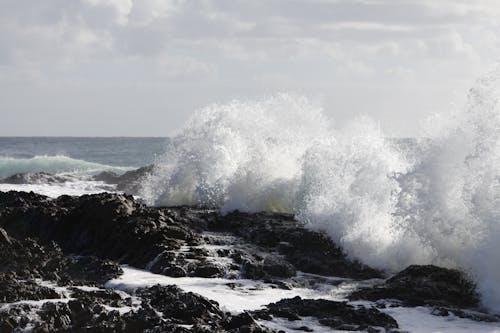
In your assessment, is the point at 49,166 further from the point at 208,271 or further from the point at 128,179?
the point at 208,271

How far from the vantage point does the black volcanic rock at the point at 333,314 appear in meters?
9.91

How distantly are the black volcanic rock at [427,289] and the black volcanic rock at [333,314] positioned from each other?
1.07 meters

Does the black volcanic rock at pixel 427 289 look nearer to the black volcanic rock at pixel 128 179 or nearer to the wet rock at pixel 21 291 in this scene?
the wet rock at pixel 21 291

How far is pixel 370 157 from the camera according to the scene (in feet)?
61.4

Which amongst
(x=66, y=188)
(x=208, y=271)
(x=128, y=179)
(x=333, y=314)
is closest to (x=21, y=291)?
(x=208, y=271)

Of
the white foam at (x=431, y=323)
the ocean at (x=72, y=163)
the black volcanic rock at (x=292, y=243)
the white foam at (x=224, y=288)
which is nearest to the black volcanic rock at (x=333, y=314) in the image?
the white foam at (x=431, y=323)

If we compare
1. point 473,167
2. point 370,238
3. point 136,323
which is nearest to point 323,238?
point 370,238

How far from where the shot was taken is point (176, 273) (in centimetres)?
1277

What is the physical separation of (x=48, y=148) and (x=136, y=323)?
230ft

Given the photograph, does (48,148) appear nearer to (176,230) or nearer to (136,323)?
(176,230)

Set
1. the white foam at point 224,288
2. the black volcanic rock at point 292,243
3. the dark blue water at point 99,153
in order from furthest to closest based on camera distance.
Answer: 1. the dark blue water at point 99,153
2. the black volcanic rock at point 292,243
3. the white foam at point 224,288

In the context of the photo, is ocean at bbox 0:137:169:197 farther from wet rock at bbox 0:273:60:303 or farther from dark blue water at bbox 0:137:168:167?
wet rock at bbox 0:273:60:303

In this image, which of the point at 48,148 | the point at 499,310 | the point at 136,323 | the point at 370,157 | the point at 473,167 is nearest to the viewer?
the point at 136,323

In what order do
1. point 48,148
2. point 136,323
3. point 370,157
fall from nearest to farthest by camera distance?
point 136,323 → point 370,157 → point 48,148
